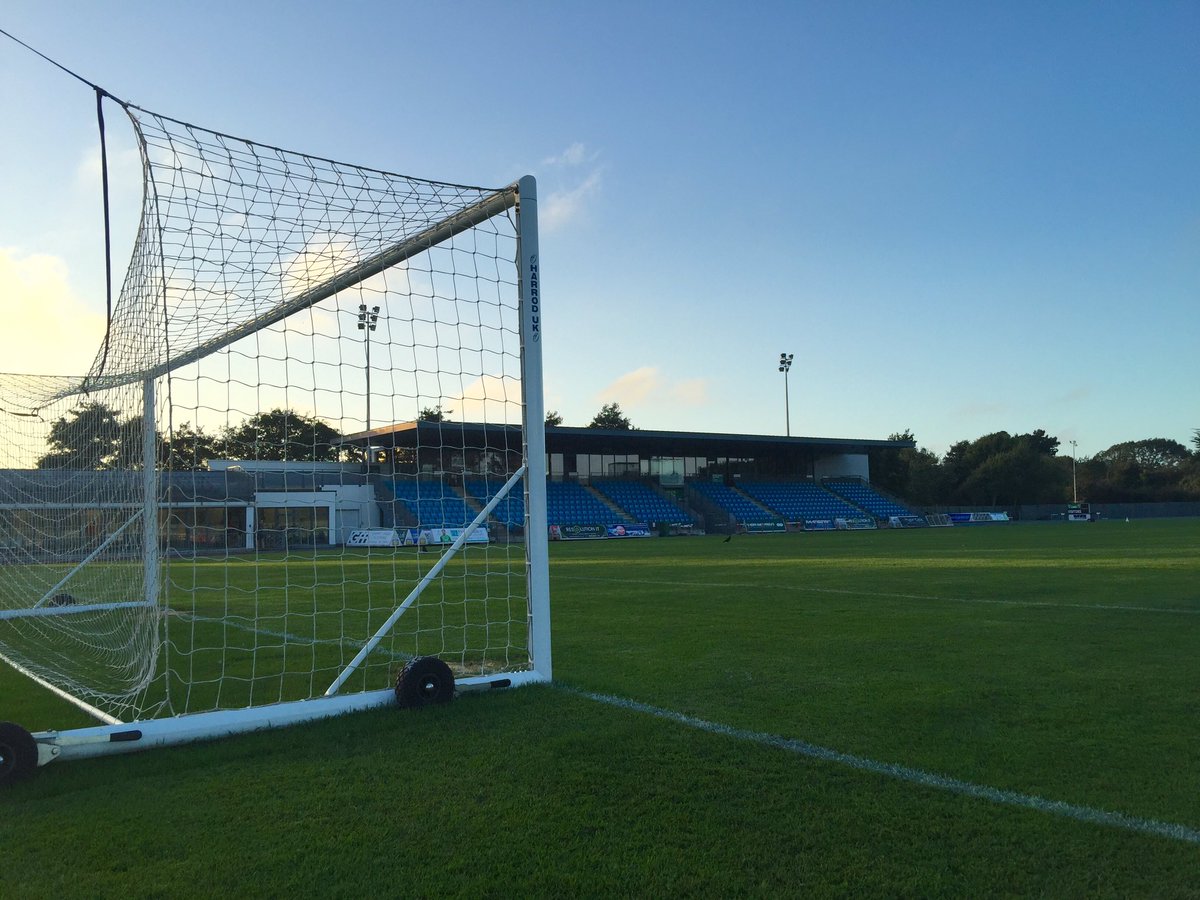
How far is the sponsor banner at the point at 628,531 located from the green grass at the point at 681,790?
3420 cm

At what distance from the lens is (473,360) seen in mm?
6828

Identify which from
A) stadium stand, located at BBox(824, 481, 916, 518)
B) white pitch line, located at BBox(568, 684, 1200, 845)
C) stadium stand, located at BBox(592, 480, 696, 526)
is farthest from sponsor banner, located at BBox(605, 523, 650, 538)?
white pitch line, located at BBox(568, 684, 1200, 845)

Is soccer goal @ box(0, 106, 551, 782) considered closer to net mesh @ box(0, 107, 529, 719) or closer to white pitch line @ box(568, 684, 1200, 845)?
net mesh @ box(0, 107, 529, 719)

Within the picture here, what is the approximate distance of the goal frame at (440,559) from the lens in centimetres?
479

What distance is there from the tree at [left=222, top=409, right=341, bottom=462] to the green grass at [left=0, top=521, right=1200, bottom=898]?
238 cm

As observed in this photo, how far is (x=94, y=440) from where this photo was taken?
10414 mm

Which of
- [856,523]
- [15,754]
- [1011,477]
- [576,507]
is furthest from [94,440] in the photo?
[1011,477]

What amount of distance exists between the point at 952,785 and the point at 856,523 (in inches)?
1851

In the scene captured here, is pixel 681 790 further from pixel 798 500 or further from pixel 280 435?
pixel 798 500

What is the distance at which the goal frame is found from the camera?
4.79m

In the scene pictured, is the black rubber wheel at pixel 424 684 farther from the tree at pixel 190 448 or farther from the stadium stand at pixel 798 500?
the stadium stand at pixel 798 500

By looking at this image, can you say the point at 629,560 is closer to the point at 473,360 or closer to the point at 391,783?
the point at 473,360

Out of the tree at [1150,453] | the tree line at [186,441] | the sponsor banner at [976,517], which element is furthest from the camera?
the tree at [1150,453]

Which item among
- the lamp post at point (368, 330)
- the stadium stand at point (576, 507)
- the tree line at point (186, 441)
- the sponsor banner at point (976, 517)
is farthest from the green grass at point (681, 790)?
the sponsor banner at point (976, 517)
